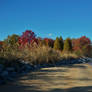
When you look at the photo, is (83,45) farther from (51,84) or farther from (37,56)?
(51,84)

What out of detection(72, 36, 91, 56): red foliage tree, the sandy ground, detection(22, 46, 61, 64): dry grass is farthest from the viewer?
detection(72, 36, 91, 56): red foliage tree

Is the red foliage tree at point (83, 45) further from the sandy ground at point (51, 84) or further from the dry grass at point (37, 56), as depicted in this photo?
the sandy ground at point (51, 84)

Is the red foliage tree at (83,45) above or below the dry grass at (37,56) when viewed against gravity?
above

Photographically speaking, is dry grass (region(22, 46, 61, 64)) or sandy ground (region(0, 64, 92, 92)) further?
dry grass (region(22, 46, 61, 64))

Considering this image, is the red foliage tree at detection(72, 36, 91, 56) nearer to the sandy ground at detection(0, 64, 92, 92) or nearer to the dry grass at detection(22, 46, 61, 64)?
the dry grass at detection(22, 46, 61, 64)

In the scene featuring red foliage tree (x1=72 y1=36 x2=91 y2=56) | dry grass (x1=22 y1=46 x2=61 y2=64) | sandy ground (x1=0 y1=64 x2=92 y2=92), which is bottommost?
sandy ground (x1=0 y1=64 x2=92 y2=92)

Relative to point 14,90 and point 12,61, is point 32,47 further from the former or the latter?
point 14,90

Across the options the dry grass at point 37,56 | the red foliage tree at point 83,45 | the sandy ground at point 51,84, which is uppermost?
the red foliage tree at point 83,45

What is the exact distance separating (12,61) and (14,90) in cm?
218

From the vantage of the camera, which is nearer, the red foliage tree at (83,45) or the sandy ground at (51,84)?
the sandy ground at (51,84)

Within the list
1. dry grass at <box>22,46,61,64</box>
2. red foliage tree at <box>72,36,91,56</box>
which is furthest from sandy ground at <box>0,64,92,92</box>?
red foliage tree at <box>72,36,91,56</box>

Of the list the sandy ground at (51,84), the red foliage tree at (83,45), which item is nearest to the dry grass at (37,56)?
the sandy ground at (51,84)

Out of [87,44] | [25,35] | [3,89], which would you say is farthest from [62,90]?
[87,44]

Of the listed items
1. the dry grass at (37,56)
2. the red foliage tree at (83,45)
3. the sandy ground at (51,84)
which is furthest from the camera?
the red foliage tree at (83,45)
